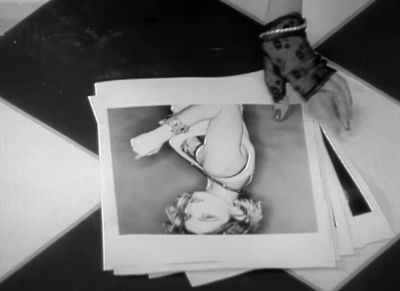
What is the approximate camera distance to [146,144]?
603 mm

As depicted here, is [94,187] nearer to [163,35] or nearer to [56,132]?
[56,132]

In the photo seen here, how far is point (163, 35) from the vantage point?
2.21 ft

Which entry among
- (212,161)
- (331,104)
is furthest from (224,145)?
(331,104)

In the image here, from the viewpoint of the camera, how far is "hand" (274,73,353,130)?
1.98 feet

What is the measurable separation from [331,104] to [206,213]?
19 centimetres

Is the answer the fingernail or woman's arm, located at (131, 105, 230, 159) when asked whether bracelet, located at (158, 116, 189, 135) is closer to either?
woman's arm, located at (131, 105, 230, 159)

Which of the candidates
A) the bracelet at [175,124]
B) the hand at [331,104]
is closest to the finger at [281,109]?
the hand at [331,104]

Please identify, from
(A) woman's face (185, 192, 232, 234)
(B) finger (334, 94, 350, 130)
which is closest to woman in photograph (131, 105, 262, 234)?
(A) woman's face (185, 192, 232, 234)

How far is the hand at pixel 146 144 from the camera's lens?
0.60 meters

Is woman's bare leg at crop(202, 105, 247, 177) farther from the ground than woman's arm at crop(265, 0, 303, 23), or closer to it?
closer to it

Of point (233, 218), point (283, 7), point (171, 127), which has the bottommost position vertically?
point (233, 218)

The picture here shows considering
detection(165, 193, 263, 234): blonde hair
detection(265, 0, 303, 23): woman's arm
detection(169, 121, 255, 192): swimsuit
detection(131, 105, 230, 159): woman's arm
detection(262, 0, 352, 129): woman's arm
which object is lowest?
detection(165, 193, 263, 234): blonde hair

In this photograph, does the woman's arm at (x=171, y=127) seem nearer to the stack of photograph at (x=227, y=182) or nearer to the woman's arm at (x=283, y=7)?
the stack of photograph at (x=227, y=182)

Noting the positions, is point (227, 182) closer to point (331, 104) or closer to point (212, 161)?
point (212, 161)
